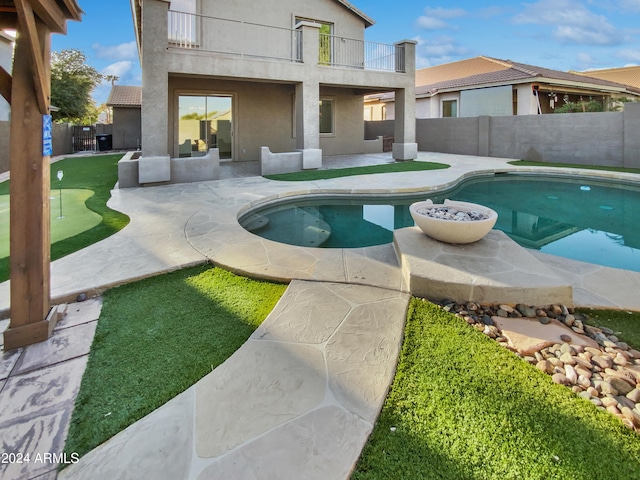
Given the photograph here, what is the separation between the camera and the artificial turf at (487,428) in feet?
5.80

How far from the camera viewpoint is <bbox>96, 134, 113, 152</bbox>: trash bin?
70.5 feet

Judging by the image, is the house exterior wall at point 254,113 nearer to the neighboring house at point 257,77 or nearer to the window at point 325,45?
the neighboring house at point 257,77

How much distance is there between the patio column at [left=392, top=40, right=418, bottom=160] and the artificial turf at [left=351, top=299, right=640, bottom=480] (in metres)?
12.5

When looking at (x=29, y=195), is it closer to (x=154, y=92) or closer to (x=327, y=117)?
(x=154, y=92)

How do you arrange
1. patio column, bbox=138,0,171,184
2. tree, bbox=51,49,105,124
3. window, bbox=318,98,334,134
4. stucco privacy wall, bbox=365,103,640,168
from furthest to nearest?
1. tree, bbox=51,49,105,124
2. window, bbox=318,98,334,134
3. stucco privacy wall, bbox=365,103,640,168
4. patio column, bbox=138,0,171,184

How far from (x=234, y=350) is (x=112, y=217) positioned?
193 inches

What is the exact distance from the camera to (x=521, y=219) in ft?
24.1

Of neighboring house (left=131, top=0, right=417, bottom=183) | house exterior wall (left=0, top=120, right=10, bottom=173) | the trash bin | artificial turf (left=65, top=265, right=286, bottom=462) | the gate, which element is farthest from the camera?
the gate

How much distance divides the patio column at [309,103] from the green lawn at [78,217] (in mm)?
5765

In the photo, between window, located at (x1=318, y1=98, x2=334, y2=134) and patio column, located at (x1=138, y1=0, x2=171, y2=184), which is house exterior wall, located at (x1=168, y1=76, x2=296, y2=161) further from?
patio column, located at (x1=138, y1=0, x2=171, y2=184)

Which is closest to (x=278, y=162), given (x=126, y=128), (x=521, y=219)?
(x=521, y=219)

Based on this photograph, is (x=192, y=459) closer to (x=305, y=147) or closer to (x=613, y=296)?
(x=613, y=296)

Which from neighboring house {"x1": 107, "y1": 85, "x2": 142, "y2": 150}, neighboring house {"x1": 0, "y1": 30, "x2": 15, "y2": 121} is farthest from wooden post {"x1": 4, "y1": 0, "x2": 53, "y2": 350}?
neighboring house {"x1": 107, "y1": 85, "x2": 142, "y2": 150}

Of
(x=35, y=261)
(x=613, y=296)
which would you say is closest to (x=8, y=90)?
(x=35, y=261)
